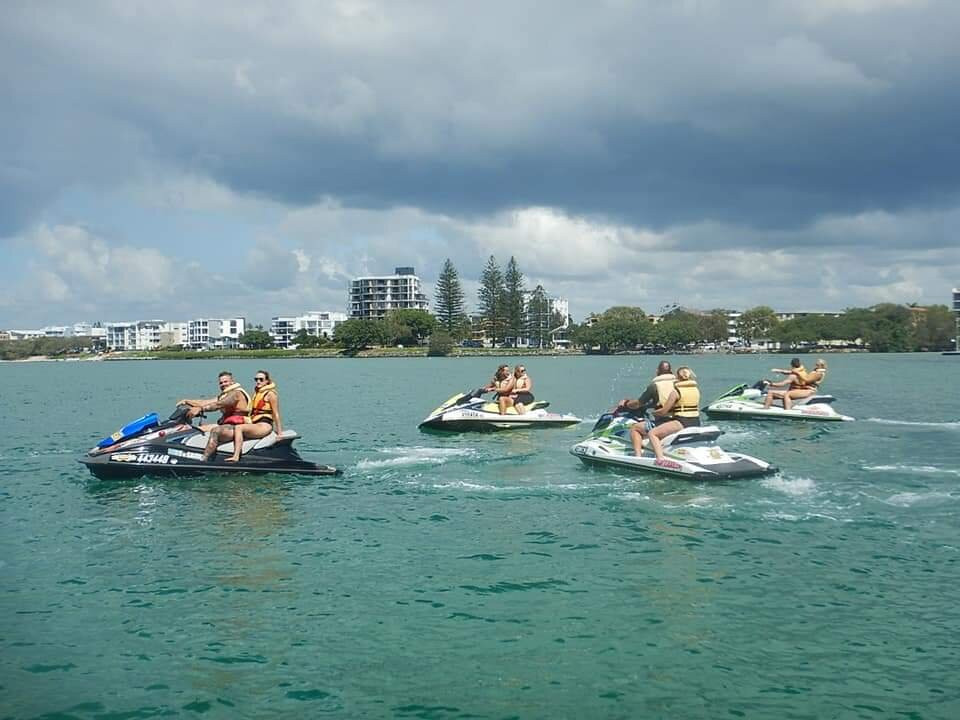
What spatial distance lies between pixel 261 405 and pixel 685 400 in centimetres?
943

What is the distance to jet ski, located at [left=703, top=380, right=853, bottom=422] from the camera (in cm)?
3142

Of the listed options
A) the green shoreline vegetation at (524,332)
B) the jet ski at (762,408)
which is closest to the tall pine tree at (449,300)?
the green shoreline vegetation at (524,332)

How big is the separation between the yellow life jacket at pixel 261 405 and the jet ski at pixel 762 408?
1890cm

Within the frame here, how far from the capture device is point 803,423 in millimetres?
31000

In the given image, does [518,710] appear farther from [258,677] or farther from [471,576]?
[471,576]

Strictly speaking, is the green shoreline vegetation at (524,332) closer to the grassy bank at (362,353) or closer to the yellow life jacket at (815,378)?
the grassy bank at (362,353)

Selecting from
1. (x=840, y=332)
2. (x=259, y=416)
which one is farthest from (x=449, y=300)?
(x=259, y=416)

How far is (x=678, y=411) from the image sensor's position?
19.1 metres

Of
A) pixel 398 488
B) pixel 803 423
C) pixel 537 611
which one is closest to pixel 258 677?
pixel 537 611

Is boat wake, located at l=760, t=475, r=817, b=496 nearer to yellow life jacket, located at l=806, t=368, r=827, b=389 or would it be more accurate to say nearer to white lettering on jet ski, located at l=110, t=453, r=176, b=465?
white lettering on jet ski, located at l=110, t=453, r=176, b=465

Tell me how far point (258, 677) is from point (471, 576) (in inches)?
149

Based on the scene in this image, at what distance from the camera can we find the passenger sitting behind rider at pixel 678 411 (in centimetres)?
1891

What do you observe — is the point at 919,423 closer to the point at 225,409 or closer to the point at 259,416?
the point at 259,416

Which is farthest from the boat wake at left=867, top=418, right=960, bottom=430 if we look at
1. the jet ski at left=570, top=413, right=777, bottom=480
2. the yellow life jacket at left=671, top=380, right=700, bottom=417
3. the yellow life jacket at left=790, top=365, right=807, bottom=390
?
the yellow life jacket at left=671, top=380, right=700, bottom=417
